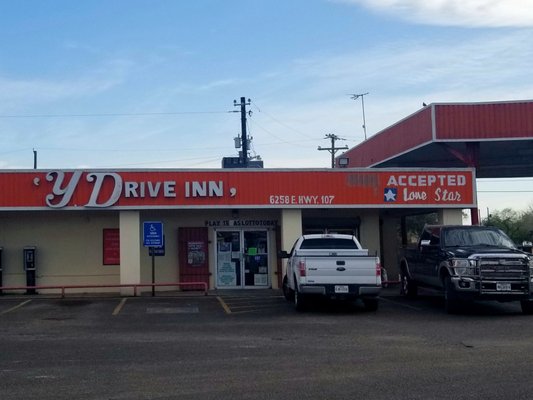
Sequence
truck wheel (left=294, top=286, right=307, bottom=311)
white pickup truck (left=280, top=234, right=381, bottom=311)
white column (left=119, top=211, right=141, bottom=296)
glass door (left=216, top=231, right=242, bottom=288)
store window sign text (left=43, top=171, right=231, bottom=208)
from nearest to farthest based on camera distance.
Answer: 1. white pickup truck (left=280, top=234, right=381, bottom=311)
2. truck wheel (left=294, top=286, right=307, bottom=311)
3. store window sign text (left=43, top=171, right=231, bottom=208)
4. white column (left=119, top=211, right=141, bottom=296)
5. glass door (left=216, top=231, right=242, bottom=288)

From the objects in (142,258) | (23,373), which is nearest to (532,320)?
(23,373)

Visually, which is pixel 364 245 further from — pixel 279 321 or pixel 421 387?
pixel 421 387

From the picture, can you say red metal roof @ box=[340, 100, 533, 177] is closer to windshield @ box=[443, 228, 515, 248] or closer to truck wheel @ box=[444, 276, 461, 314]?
windshield @ box=[443, 228, 515, 248]

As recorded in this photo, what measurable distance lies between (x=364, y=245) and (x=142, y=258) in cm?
796

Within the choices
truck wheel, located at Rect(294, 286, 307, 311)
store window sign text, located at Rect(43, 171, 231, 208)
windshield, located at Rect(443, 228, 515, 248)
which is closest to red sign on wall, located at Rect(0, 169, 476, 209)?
store window sign text, located at Rect(43, 171, 231, 208)

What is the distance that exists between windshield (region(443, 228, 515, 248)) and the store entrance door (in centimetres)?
847

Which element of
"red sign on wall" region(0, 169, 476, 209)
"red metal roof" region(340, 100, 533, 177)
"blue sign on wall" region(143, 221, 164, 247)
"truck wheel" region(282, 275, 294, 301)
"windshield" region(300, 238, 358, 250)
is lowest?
"truck wheel" region(282, 275, 294, 301)

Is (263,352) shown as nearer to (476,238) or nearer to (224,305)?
(224,305)

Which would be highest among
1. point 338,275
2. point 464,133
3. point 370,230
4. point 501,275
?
point 464,133

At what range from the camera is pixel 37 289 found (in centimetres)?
2500

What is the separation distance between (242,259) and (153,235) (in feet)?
13.9

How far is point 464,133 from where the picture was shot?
2683 centimetres

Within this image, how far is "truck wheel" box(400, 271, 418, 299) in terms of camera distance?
2197 cm

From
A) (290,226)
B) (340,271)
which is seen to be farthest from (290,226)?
(340,271)
